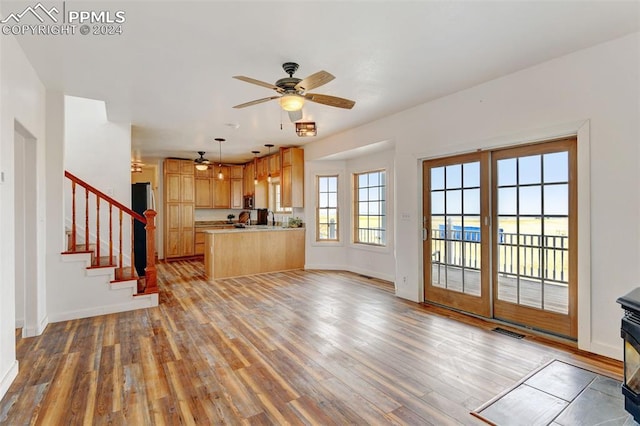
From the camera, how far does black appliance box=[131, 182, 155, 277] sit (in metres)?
5.66

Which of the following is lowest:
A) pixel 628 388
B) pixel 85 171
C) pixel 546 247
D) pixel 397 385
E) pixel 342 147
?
pixel 397 385

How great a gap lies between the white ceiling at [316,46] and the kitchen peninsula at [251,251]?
2.72 metres

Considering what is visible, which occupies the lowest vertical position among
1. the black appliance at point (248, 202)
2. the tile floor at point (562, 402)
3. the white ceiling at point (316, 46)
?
the tile floor at point (562, 402)

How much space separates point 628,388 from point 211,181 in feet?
29.9

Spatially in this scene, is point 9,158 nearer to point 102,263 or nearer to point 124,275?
point 102,263

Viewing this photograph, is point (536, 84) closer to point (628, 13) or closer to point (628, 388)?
point (628, 13)

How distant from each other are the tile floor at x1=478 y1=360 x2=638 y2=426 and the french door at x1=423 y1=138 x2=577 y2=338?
820 mm

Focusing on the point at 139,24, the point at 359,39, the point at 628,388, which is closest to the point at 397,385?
the point at 628,388

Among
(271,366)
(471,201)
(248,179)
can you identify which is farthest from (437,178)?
(248,179)

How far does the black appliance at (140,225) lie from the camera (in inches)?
223

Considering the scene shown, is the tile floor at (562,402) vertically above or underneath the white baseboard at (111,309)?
underneath

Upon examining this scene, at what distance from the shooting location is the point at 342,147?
598 centimetres

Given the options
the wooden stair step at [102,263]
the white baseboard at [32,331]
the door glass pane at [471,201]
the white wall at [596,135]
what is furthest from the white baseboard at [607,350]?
the white baseboard at [32,331]

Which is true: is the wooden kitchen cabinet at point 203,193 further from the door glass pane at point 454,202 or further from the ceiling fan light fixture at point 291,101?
the door glass pane at point 454,202
